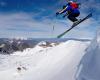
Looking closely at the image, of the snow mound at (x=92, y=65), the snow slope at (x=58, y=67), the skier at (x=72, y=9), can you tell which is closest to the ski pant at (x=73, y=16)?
the skier at (x=72, y=9)

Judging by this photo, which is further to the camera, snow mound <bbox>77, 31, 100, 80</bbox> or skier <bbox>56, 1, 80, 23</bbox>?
skier <bbox>56, 1, 80, 23</bbox>

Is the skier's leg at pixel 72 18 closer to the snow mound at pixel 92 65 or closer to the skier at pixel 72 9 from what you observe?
the skier at pixel 72 9

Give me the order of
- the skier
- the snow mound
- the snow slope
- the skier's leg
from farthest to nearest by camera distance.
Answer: the snow slope < the skier's leg < the skier < the snow mound

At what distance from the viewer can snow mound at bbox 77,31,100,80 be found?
15984 millimetres

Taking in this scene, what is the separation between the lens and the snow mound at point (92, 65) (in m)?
16.0

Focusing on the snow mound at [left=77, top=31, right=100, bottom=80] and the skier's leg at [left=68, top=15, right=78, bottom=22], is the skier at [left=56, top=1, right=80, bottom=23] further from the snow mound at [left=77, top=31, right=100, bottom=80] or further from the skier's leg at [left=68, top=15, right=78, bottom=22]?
the snow mound at [left=77, top=31, right=100, bottom=80]

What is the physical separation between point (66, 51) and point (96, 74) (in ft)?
31.2

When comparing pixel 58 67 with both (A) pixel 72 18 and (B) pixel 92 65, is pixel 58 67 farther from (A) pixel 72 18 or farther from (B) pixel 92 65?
(B) pixel 92 65

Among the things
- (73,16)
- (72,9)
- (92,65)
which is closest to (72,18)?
(73,16)

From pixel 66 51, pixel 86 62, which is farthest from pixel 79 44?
pixel 86 62

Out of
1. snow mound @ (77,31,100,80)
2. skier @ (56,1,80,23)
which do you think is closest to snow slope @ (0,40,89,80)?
snow mound @ (77,31,100,80)

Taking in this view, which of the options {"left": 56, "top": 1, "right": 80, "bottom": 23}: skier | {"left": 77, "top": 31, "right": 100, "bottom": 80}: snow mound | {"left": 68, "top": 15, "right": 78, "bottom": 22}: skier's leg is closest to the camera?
{"left": 77, "top": 31, "right": 100, "bottom": 80}: snow mound

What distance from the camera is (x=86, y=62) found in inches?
682

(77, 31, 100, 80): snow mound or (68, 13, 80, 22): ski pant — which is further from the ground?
(68, 13, 80, 22): ski pant
